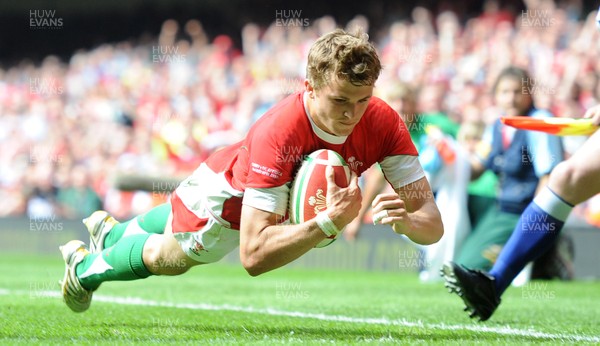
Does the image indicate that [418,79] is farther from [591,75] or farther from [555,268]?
[555,268]

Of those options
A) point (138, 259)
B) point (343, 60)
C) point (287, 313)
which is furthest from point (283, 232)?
point (287, 313)

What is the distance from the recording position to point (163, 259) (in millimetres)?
5602

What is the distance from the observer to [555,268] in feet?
37.8

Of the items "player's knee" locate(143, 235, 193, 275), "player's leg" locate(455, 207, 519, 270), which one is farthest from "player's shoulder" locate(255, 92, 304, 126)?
"player's leg" locate(455, 207, 519, 270)

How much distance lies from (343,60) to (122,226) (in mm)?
2160

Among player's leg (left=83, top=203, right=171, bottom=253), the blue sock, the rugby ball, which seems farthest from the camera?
player's leg (left=83, top=203, right=171, bottom=253)

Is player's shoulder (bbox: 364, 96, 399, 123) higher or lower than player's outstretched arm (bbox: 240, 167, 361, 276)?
higher

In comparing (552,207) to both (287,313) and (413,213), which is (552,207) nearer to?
(413,213)

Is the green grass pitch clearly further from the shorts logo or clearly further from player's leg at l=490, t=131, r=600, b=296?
the shorts logo

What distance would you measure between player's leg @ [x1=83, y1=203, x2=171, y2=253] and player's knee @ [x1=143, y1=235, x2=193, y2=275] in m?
0.31

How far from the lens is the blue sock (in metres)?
5.73

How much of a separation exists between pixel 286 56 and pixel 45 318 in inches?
473

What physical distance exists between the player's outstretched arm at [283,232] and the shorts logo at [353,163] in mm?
404

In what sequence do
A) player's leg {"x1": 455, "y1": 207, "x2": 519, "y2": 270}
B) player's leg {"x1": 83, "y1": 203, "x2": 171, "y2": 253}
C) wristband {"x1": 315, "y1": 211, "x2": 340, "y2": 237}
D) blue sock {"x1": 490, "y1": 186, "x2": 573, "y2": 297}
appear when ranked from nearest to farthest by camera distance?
wristband {"x1": 315, "y1": 211, "x2": 340, "y2": 237}, blue sock {"x1": 490, "y1": 186, "x2": 573, "y2": 297}, player's leg {"x1": 83, "y1": 203, "x2": 171, "y2": 253}, player's leg {"x1": 455, "y1": 207, "x2": 519, "y2": 270}
